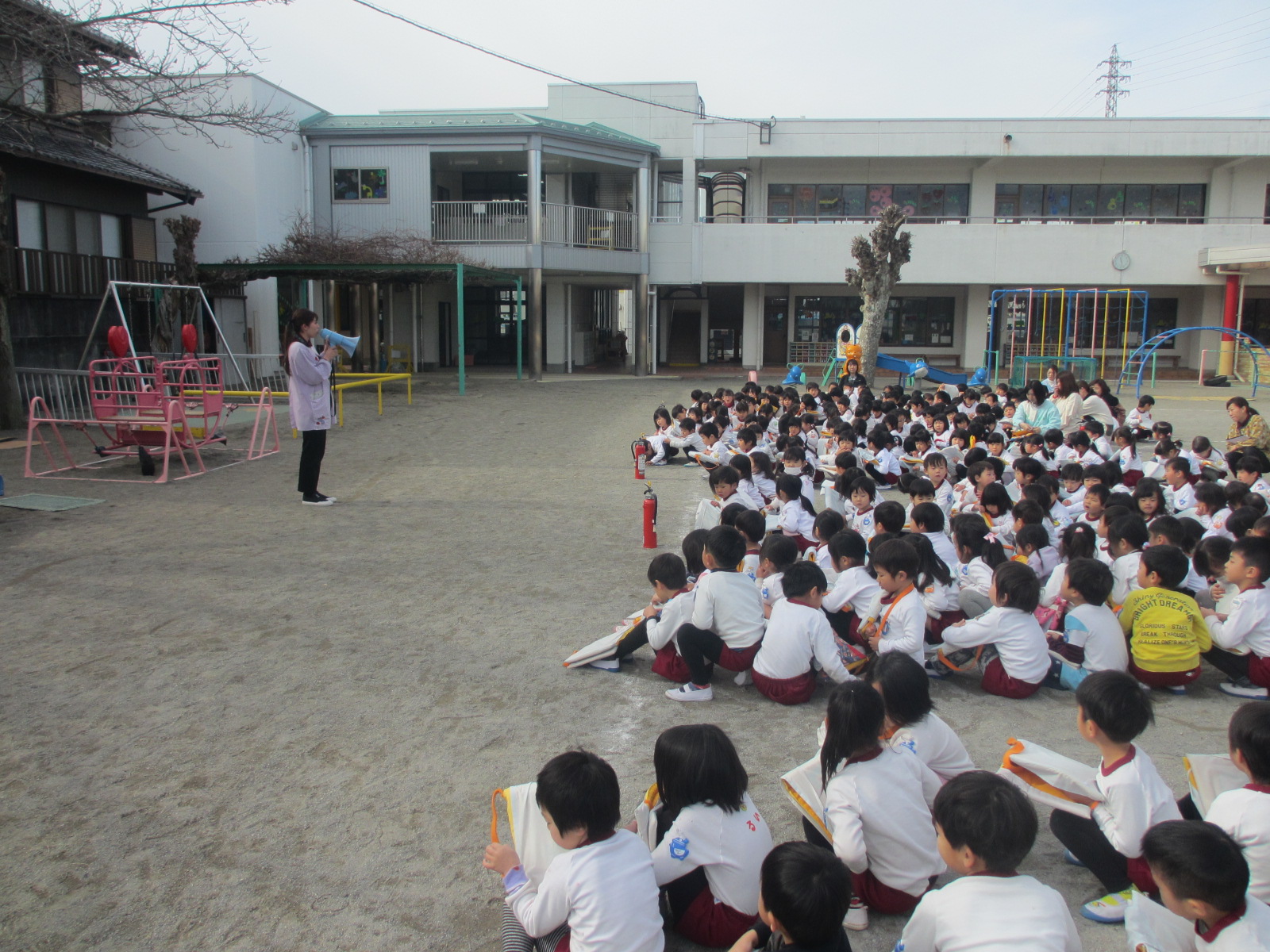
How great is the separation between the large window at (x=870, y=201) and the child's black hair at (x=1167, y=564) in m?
25.3

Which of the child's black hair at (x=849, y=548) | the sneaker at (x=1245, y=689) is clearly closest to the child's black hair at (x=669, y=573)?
the child's black hair at (x=849, y=548)

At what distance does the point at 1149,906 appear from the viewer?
2.43 meters

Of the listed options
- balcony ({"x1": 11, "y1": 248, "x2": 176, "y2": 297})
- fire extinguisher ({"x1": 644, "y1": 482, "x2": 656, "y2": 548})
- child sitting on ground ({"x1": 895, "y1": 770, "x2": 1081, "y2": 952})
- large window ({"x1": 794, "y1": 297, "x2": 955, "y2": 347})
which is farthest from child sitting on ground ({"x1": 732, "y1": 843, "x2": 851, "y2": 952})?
large window ({"x1": 794, "y1": 297, "x2": 955, "y2": 347})

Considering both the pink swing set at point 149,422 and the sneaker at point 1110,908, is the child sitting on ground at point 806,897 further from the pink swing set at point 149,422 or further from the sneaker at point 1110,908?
the pink swing set at point 149,422

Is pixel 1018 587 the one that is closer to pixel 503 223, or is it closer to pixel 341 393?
pixel 341 393

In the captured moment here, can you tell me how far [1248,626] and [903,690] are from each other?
2.34m

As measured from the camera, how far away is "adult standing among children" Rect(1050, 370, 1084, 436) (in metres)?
11.8

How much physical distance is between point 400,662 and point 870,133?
86.7ft

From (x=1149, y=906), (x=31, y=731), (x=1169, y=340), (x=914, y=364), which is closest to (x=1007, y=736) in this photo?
(x=1149, y=906)

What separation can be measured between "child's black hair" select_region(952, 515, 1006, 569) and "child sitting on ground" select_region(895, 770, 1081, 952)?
2.97 m

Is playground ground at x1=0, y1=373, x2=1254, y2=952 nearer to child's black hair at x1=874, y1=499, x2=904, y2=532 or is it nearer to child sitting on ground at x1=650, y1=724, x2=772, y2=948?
child sitting on ground at x1=650, y1=724, x2=772, y2=948

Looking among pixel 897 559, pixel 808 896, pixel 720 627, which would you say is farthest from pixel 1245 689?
pixel 808 896

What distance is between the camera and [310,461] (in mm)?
8453

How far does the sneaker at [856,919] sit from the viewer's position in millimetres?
2775
